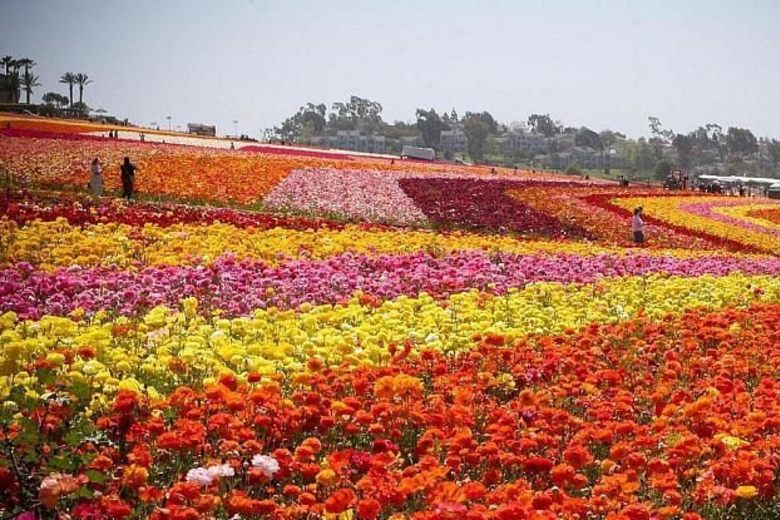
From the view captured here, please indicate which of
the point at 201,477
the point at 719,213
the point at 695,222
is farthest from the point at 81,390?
the point at 719,213

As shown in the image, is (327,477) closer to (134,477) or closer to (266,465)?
(266,465)

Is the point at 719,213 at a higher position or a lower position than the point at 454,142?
lower

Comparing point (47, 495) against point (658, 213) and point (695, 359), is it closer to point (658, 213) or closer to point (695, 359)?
point (695, 359)

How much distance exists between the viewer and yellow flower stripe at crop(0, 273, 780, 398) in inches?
247

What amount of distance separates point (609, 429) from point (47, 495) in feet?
10.2

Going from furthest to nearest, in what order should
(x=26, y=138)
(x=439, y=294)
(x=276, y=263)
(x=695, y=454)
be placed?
(x=26, y=138) → (x=276, y=263) → (x=439, y=294) → (x=695, y=454)

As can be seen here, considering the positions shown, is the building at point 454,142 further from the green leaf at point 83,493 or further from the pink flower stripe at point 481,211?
the green leaf at point 83,493

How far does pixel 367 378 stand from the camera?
19.4 ft

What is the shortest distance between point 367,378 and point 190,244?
7.67 meters

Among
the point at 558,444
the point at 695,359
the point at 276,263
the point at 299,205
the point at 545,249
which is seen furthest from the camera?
the point at 299,205

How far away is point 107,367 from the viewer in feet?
20.4

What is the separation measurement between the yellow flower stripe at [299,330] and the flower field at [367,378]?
0.03m

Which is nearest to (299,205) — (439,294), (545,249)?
(545,249)

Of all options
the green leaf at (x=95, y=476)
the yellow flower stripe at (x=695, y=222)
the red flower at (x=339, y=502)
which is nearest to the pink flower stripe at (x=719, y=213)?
the yellow flower stripe at (x=695, y=222)
